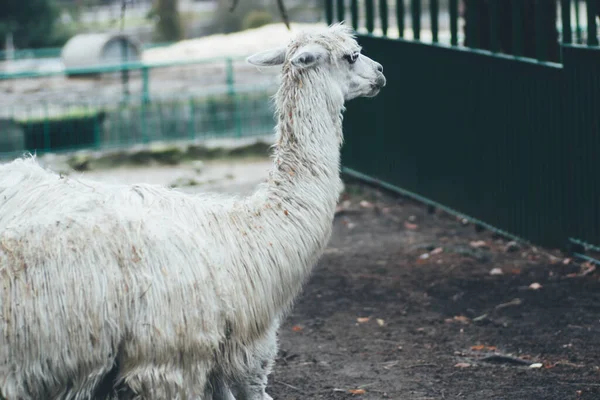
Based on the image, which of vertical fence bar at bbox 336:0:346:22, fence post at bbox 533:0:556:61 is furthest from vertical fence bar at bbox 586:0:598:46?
vertical fence bar at bbox 336:0:346:22

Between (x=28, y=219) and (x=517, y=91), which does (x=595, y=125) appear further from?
(x=28, y=219)

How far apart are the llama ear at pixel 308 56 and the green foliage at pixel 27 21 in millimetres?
19019

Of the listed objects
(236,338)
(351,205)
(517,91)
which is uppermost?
(517,91)

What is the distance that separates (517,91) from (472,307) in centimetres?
210

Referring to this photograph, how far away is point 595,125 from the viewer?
716 cm

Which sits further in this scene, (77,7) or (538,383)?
(77,7)

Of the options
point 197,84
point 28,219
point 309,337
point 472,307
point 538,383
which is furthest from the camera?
point 197,84

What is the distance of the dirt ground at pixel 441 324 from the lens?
5461 millimetres

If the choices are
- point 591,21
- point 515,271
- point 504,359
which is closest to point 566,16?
point 591,21

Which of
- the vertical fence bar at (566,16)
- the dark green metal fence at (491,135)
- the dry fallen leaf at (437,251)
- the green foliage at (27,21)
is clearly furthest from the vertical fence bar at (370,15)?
the green foliage at (27,21)

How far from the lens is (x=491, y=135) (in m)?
8.48

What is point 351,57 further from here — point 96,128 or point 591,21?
point 96,128

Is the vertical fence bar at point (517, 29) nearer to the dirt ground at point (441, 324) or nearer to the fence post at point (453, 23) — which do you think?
the fence post at point (453, 23)

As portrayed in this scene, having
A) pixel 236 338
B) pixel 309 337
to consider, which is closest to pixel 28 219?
pixel 236 338
